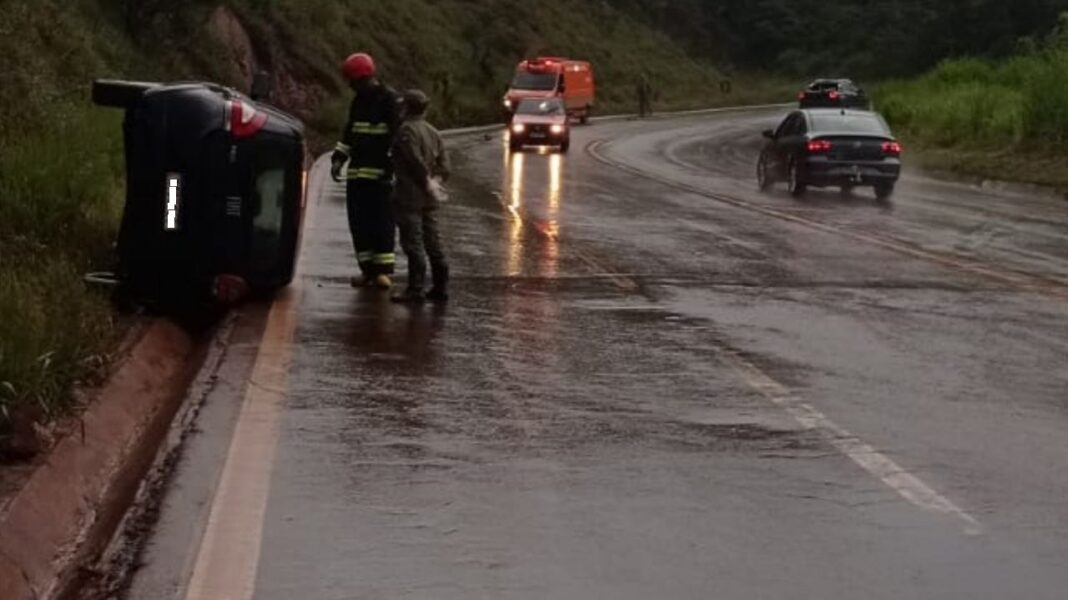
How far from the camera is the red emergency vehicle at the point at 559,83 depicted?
2393 inches

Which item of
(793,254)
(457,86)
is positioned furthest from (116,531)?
(457,86)

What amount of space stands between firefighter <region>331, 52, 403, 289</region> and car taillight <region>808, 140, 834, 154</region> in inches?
614

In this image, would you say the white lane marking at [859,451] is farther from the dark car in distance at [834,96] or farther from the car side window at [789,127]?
the dark car in distance at [834,96]

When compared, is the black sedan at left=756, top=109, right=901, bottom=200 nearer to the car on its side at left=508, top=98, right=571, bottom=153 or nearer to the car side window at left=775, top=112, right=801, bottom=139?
the car side window at left=775, top=112, right=801, bottom=139

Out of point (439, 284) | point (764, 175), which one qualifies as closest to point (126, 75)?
point (764, 175)

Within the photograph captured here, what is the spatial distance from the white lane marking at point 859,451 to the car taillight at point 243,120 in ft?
11.4

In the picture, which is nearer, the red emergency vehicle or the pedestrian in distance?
the red emergency vehicle

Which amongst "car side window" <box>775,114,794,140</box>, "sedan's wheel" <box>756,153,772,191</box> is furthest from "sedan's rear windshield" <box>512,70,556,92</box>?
"car side window" <box>775,114,794,140</box>

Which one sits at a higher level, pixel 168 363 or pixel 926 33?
pixel 926 33

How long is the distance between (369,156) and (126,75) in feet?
60.6

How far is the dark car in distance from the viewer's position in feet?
221

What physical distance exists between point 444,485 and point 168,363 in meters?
3.78

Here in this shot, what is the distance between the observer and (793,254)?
722 inches

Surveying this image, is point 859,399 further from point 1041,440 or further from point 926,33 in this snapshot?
point 926,33
